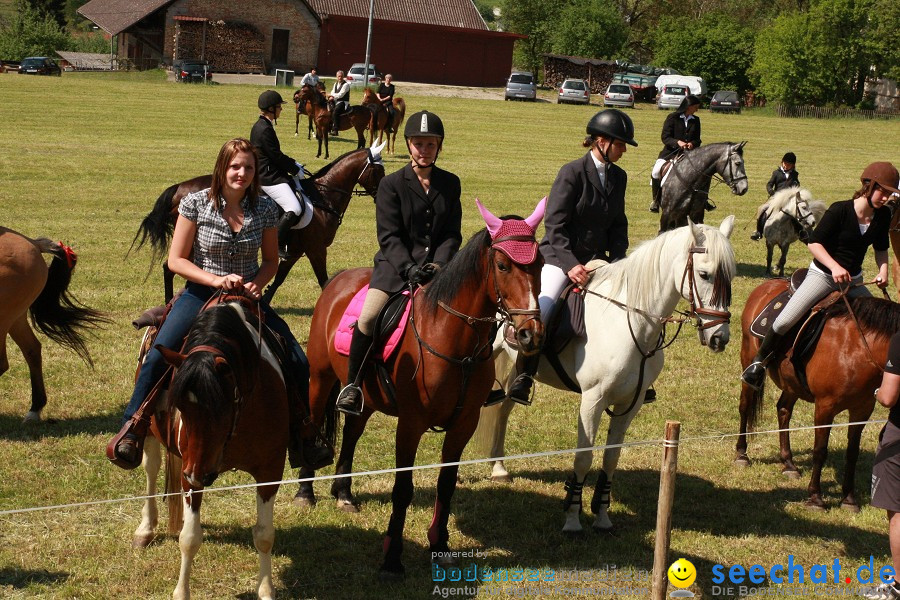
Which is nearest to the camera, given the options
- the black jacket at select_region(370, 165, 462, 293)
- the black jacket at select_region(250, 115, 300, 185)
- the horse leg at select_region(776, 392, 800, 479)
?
the black jacket at select_region(370, 165, 462, 293)

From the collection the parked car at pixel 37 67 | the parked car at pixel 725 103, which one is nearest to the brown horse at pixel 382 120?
the parked car at pixel 37 67

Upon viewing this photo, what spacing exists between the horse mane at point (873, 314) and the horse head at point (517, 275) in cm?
342

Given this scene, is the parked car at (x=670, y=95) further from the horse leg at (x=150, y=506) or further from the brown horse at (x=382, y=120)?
the horse leg at (x=150, y=506)

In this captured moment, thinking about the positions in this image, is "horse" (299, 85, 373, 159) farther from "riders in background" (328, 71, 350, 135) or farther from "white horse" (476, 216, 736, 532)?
"white horse" (476, 216, 736, 532)

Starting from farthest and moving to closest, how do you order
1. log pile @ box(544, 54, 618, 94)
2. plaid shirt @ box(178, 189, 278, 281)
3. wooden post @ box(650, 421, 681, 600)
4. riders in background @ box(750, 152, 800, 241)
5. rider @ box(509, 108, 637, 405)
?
log pile @ box(544, 54, 618, 94) < riders in background @ box(750, 152, 800, 241) < rider @ box(509, 108, 637, 405) < plaid shirt @ box(178, 189, 278, 281) < wooden post @ box(650, 421, 681, 600)

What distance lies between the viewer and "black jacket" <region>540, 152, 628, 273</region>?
755 centimetres

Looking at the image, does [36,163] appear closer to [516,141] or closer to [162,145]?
[162,145]

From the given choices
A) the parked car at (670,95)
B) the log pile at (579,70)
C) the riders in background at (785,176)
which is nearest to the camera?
the riders in background at (785,176)

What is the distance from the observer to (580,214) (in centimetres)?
767

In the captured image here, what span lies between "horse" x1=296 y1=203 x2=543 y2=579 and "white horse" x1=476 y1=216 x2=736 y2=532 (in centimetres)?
109

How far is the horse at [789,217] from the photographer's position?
16328 millimetres

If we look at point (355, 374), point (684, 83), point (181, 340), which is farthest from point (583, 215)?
→ point (684, 83)

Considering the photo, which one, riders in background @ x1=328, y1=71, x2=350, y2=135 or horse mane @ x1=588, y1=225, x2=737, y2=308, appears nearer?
horse mane @ x1=588, y1=225, x2=737, y2=308

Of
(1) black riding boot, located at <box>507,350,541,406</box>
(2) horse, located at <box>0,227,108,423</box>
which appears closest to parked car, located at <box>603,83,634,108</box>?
(2) horse, located at <box>0,227,108,423</box>
